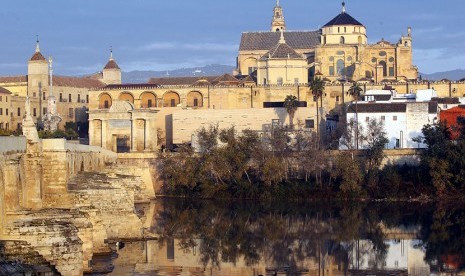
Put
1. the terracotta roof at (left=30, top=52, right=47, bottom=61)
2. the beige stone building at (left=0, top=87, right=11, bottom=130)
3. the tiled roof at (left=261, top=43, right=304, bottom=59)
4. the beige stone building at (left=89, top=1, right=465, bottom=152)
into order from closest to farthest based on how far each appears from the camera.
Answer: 1. the beige stone building at (left=89, top=1, right=465, bottom=152)
2. the beige stone building at (left=0, top=87, right=11, bottom=130)
3. the tiled roof at (left=261, top=43, right=304, bottom=59)
4. the terracotta roof at (left=30, top=52, right=47, bottom=61)

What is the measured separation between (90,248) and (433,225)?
22805 millimetres

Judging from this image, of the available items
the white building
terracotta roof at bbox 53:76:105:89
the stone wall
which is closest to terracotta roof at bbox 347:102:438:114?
the white building

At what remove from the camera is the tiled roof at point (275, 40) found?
10250cm

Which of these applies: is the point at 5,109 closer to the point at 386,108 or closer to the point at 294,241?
the point at 386,108

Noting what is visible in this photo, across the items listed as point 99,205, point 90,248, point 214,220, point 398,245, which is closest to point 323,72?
point 214,220

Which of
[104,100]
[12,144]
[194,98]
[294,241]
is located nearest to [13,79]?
[104,100]

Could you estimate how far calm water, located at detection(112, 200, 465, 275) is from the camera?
35.2 m

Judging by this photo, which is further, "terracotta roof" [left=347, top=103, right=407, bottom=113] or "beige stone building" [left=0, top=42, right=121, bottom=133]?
"beige stone building" [left=0, top=42, right=121, bottom=133]

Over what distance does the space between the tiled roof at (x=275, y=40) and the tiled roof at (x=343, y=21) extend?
9.76 feet

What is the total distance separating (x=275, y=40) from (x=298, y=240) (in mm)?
61465

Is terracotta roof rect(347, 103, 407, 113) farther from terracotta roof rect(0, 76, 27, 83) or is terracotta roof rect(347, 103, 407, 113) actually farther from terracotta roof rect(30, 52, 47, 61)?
terracotta roof rect(0, 76, 27, 83)

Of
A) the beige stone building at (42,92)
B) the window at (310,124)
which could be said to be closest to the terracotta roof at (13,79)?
the beige stone building at (42,92)

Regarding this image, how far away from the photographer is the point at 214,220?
51875 millimetres

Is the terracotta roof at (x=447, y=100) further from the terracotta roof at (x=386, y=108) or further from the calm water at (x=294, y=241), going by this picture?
the calm water at (x=294, y=241)
